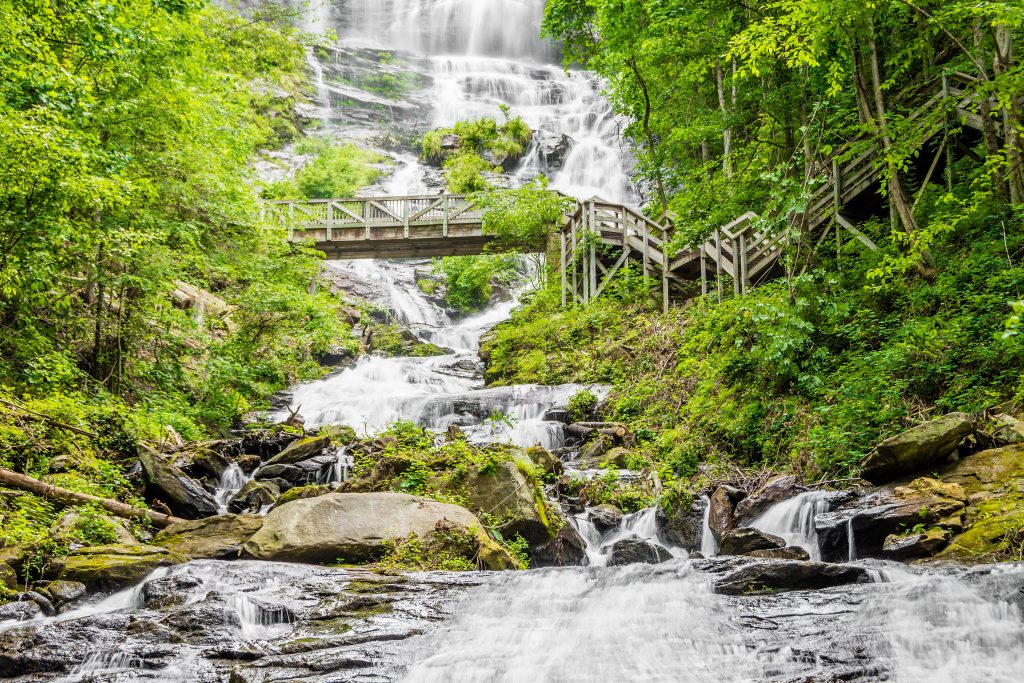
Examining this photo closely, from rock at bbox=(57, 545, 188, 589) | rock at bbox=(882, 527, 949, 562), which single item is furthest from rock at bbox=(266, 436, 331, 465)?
rock at bbox=(882, 527, 949, 562)

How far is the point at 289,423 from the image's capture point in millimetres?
15258

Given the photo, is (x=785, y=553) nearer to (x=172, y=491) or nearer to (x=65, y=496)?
(x=172, y=491)

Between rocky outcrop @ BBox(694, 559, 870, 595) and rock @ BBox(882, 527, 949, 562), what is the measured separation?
95 cm

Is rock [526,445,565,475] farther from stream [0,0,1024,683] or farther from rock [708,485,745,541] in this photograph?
rock [708,485,745,541]

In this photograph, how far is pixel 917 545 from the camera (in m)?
6.57

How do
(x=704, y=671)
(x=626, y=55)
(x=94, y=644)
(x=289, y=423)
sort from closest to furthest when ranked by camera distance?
(x=704, y=671), (x=94, y=644), (x=289, y=423), (x=626, y=55)

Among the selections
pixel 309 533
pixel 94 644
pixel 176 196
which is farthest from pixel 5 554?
pixel 176 196

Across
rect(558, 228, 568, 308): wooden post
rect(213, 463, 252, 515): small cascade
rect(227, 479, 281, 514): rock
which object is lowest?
rect(213, 463, 252, 515): small cascade

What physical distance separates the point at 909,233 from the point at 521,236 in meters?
12.7

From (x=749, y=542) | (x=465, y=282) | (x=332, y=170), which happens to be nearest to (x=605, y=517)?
(x=749, y=542)

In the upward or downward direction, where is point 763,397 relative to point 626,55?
downward

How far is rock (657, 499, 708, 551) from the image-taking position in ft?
28.5

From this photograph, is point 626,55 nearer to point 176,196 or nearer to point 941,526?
point 176,196

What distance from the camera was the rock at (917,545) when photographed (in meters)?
6.53
